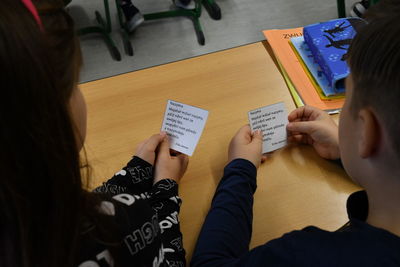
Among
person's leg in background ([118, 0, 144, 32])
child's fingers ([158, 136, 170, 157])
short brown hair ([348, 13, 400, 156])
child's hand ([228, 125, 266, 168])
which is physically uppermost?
short brown hair ([348, 13, 400, 156])

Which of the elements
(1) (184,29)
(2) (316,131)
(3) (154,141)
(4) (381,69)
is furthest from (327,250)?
(1) (184,29)

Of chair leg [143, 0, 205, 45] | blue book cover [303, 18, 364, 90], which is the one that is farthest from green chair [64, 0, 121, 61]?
blue book cover [303, 18, 364, 90]

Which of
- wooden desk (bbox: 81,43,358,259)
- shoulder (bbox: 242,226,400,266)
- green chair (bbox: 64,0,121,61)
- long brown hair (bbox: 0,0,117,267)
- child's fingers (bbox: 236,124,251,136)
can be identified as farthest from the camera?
green chair (bbox: 64,0,121,61)

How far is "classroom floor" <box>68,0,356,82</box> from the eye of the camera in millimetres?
2475

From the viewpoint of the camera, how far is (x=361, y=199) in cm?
78

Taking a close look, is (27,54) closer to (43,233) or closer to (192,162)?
(43,233)

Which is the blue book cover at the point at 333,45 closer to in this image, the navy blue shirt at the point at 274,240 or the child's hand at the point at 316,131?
the child's hand at the point at 316,131

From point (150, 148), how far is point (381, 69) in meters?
0.56

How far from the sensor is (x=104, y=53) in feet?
8.29

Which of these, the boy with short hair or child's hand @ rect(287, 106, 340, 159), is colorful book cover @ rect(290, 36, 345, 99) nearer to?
child's hand @ rect(287, 106, 340, 159)

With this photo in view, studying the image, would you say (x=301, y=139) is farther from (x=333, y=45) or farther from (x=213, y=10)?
(x=213, y=10)

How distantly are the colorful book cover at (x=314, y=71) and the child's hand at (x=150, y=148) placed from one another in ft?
1.51

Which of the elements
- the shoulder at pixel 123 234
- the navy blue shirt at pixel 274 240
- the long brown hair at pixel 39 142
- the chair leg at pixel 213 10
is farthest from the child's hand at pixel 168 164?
the chair leg at pixel 213 10

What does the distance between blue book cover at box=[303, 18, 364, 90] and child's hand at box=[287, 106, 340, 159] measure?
0.40ft
